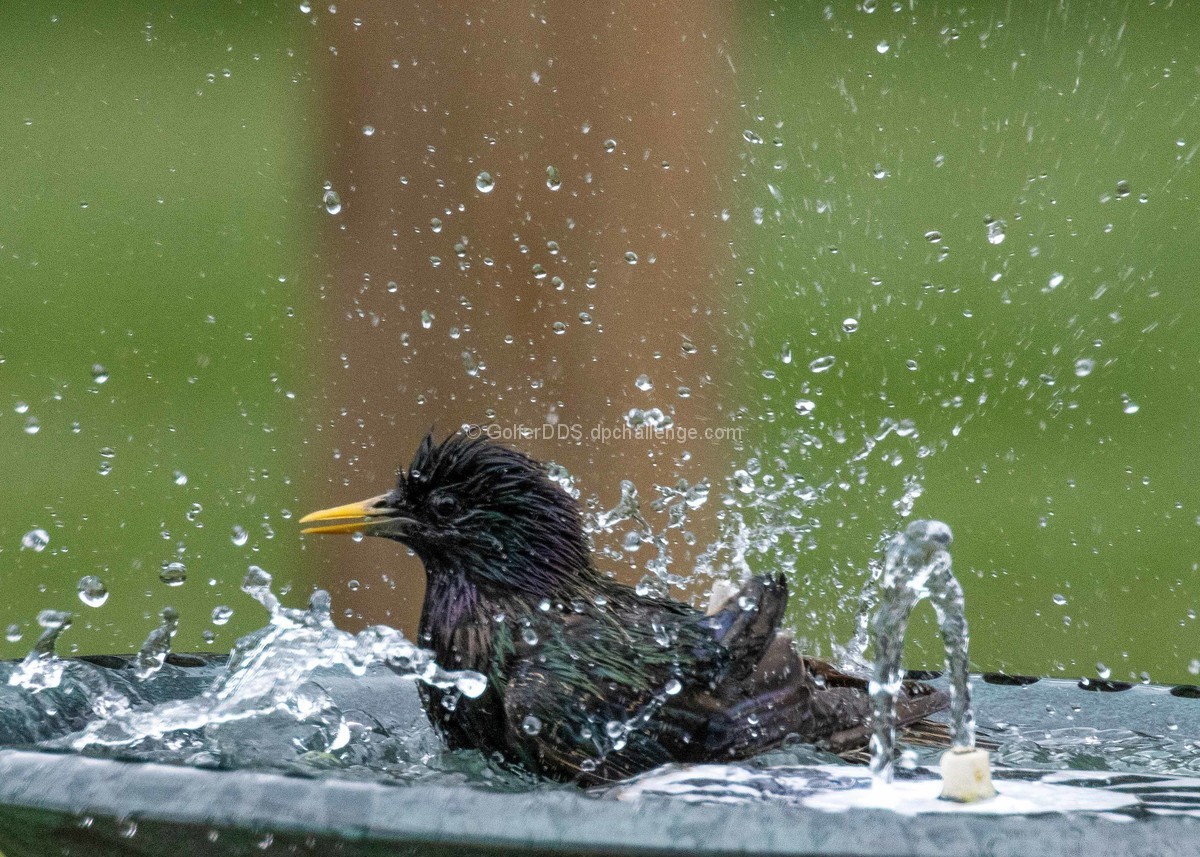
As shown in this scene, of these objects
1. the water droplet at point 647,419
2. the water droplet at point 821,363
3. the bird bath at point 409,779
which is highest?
the water droplet at point 821,363

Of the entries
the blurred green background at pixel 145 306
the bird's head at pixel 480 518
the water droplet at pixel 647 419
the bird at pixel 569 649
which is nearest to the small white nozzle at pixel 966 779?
the bird at pixel 569 649

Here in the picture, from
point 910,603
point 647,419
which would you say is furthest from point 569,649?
point 647,419

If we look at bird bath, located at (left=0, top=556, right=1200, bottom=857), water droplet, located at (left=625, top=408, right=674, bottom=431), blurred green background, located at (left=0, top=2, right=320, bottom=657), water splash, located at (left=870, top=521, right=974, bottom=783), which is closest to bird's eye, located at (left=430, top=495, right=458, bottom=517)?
bird bath, located at (left=0, top=556, right=1200, bottom=857)

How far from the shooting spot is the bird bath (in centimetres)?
145

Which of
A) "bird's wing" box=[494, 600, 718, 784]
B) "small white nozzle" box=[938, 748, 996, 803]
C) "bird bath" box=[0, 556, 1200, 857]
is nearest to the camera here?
"bird bath" box=[0, 556, 1200, 857]

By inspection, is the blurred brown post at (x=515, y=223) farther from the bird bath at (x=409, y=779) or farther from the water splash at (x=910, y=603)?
the water splash at (x=910, y=603)

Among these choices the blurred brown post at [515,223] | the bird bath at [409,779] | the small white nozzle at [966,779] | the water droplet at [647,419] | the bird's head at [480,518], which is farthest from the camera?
the blurred brown post at [515,223]

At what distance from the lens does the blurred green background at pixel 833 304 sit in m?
7.29

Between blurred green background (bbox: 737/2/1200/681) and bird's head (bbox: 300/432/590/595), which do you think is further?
blurred green background (bbox: 737/2/1200/681)

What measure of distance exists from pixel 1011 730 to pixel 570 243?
187cm

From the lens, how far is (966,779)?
1.79 metres

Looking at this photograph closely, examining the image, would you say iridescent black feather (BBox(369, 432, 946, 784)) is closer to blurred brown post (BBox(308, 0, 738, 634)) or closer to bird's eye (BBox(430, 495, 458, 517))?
bird's eye (BBox(430, 495, 458, 517))

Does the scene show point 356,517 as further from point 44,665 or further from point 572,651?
point 44,665

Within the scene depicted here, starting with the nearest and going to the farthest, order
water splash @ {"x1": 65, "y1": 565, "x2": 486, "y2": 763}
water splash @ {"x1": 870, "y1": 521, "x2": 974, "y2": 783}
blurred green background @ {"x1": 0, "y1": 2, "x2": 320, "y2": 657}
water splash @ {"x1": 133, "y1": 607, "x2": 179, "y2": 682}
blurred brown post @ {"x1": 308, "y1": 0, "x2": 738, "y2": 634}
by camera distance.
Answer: water splash @ {"x1": 870, "y1": 521, "x2": 974, "y2": 783} < water splash @ {"x1": 65, "y1": 565, "x2": 486, "y2": 763} < water splash @ {"x1": 133, "y1": 607, "x2": 179, "y2": 682} < blurred brown post @ {"x1": 308, "y1": 0, "x2": 738, "y2": 634} < blurred green background @ {"x1": 0, "y1": 2, "x2": 320, "y2": 657}
